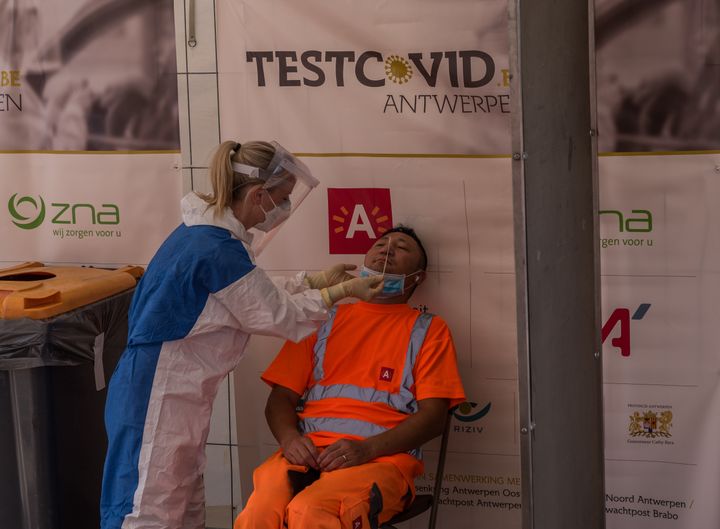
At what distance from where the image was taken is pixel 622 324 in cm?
334

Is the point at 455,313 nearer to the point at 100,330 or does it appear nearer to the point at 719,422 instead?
the point at 719,422

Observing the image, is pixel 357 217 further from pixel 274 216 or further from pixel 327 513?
pixel 327 513

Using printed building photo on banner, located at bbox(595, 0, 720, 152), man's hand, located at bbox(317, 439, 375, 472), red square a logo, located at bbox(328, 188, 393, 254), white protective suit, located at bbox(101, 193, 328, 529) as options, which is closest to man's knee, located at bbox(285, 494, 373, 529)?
man's hand, located at bbox(317, 439, 375, 472)

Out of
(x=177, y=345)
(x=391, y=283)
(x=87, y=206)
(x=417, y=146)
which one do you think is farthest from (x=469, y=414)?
(x=87, y=206)

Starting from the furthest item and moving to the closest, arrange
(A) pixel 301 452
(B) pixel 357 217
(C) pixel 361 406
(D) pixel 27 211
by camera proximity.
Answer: (D) pixel 27 211 < (B) pixel 357 217 < (C) pixel 361 406 < (A) pixel 301 452

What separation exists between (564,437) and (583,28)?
3.25ft

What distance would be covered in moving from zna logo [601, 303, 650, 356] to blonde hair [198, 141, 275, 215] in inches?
53.0

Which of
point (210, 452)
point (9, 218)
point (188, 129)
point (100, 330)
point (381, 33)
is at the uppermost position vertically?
point (381, 33)

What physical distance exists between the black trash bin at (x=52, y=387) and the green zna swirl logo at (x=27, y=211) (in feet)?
1.18

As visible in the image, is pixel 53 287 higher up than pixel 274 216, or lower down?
lower down

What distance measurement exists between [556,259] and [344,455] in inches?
41.0

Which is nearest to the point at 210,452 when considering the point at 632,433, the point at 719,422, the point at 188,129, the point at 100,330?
the point at 100,330

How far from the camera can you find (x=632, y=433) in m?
3.39

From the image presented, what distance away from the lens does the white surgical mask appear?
3.01 metres
